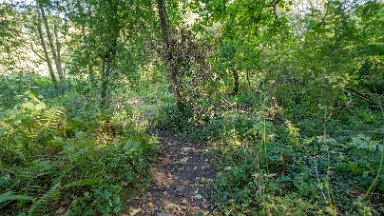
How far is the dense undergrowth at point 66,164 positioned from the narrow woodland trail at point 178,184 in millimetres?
217

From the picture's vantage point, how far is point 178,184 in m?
4.08

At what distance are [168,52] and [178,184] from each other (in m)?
3.64

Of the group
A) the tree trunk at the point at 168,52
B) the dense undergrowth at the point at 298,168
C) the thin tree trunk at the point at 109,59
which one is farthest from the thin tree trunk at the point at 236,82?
the thin tree trunk at the point at 109,59

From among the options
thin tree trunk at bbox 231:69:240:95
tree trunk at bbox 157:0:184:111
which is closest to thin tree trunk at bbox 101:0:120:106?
tree trunk at bbox 157:0:184:111

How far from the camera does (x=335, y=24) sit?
3.78 m

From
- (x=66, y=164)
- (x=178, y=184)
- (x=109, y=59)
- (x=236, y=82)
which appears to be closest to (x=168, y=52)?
(x=109, y=59)

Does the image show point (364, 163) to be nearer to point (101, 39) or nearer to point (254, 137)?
point (254, 137)

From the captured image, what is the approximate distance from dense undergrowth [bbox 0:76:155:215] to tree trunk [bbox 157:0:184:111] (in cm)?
194

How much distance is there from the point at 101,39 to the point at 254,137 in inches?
172

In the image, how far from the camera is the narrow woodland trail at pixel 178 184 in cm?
342

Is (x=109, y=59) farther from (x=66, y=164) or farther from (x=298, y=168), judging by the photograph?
(x=298, y=168)

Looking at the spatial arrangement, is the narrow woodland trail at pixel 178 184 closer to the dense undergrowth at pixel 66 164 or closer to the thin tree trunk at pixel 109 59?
the dense undergrowth at pixel 66 164

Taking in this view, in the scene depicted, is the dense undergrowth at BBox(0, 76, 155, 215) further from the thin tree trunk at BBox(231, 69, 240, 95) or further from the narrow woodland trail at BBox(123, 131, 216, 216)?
the thin tree trunk at BBox(231, 69, 240, 95)

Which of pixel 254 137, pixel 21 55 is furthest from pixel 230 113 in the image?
pixel 21 55
